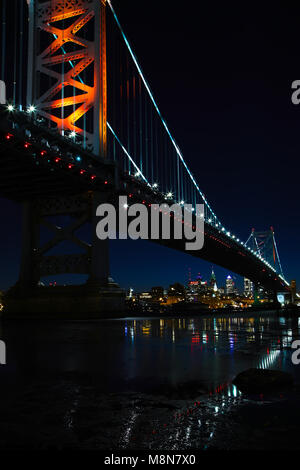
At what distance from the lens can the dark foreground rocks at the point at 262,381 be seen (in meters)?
6.88

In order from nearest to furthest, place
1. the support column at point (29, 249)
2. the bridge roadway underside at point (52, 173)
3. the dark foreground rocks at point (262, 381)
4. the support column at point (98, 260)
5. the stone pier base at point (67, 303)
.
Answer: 1. the dark foreground rocks at point (262, 381)
2. the bridge roadway underside at point (52, 173)
3. the stone pier base at point (67, 303)
4. the support column at point (98, 260)
5. the support column at point (29, 249)

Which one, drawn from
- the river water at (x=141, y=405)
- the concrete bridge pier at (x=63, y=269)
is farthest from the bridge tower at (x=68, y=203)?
the river water at (x=141, y=405)

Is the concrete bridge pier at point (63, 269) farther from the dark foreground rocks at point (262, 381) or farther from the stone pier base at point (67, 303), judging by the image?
the dark foreground rocks at point (262, 381)

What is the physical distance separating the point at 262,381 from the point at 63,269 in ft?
83.8

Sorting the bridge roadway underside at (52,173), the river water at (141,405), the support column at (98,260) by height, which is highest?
the bridge roadway underside at (52,173)

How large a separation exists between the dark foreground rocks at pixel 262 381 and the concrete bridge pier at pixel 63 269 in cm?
2120

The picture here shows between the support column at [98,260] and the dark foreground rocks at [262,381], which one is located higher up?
the support column at [98,260]

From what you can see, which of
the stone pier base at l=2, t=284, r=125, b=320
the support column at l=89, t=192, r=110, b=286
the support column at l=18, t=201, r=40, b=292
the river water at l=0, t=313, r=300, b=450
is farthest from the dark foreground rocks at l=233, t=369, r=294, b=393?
the support column at l=18, t=201, r=40, b=292

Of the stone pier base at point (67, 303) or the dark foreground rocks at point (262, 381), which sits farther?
the stone pier base at point (67, 303)

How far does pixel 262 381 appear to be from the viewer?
22.9 feet

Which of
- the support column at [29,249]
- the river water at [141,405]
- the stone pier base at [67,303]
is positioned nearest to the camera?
the river water at [141,405]

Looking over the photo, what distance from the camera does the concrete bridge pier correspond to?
28.6 metres

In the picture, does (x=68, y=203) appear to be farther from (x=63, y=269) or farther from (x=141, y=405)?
(x=141, y=405)
